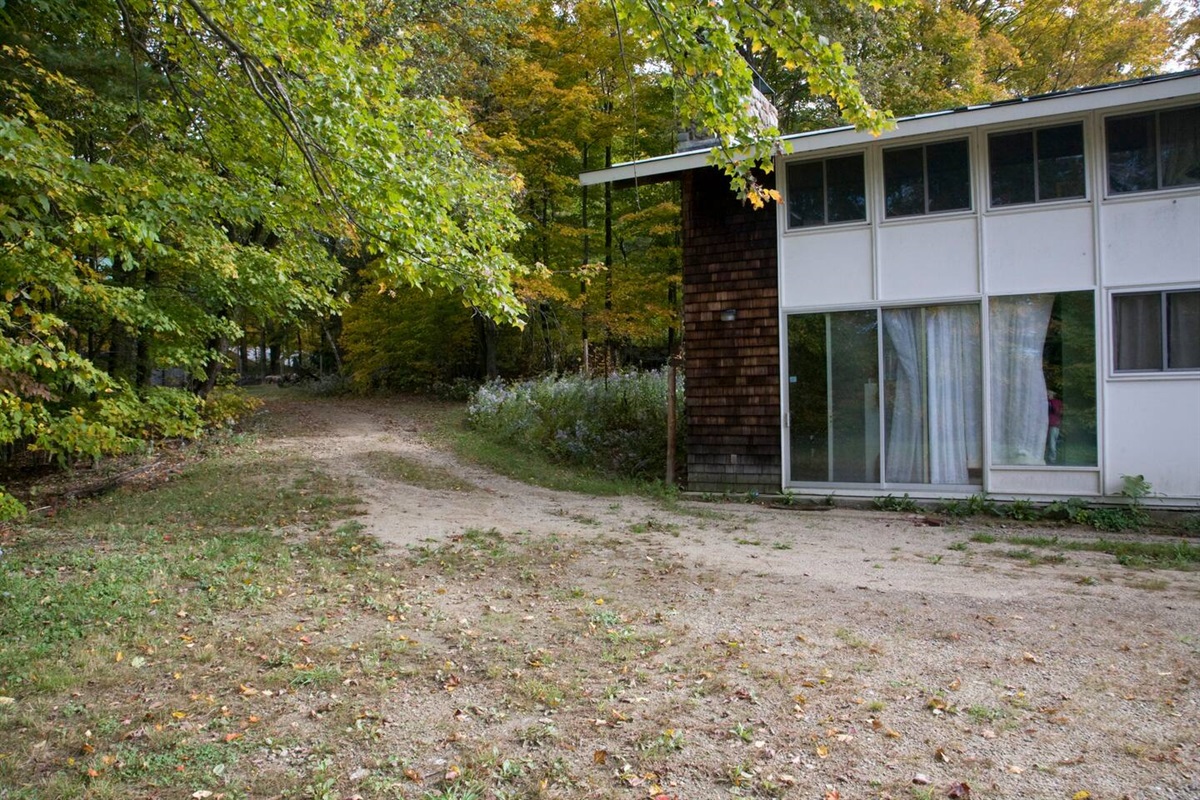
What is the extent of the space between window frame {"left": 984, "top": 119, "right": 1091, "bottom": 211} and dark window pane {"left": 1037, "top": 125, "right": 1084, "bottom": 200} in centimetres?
1

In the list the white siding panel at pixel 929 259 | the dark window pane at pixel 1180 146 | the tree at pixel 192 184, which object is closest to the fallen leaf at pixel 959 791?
the tree at pixel 192 184

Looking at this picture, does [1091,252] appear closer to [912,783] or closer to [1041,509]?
[1041,509]

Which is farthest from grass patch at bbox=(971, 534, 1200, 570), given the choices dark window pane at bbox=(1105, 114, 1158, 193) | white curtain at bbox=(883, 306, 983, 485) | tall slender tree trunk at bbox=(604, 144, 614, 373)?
tall slender tree trunk at bbox=(604, 144, 614, 373)

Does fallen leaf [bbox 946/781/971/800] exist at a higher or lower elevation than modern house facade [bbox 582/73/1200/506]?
lower

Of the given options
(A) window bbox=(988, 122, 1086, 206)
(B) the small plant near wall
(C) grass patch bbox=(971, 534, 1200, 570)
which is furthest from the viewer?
(B) the small plant near wall

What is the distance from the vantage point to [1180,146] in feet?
27.6

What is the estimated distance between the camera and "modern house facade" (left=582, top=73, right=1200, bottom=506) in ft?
27.7

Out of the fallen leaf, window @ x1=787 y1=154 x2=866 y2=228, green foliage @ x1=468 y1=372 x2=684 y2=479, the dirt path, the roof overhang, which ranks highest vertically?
the roof overhang

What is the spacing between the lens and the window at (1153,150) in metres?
8.37

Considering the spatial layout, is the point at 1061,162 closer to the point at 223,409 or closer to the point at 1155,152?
the point at 1155,152

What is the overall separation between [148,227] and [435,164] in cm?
315

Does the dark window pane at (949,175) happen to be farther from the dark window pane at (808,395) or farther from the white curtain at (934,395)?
the dark window pane at (808,395)

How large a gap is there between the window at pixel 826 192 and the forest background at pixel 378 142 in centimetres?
175

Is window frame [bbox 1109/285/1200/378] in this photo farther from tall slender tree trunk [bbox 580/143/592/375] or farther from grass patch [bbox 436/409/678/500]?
tall slender tree trunk [bbox 580/143/592/375]
